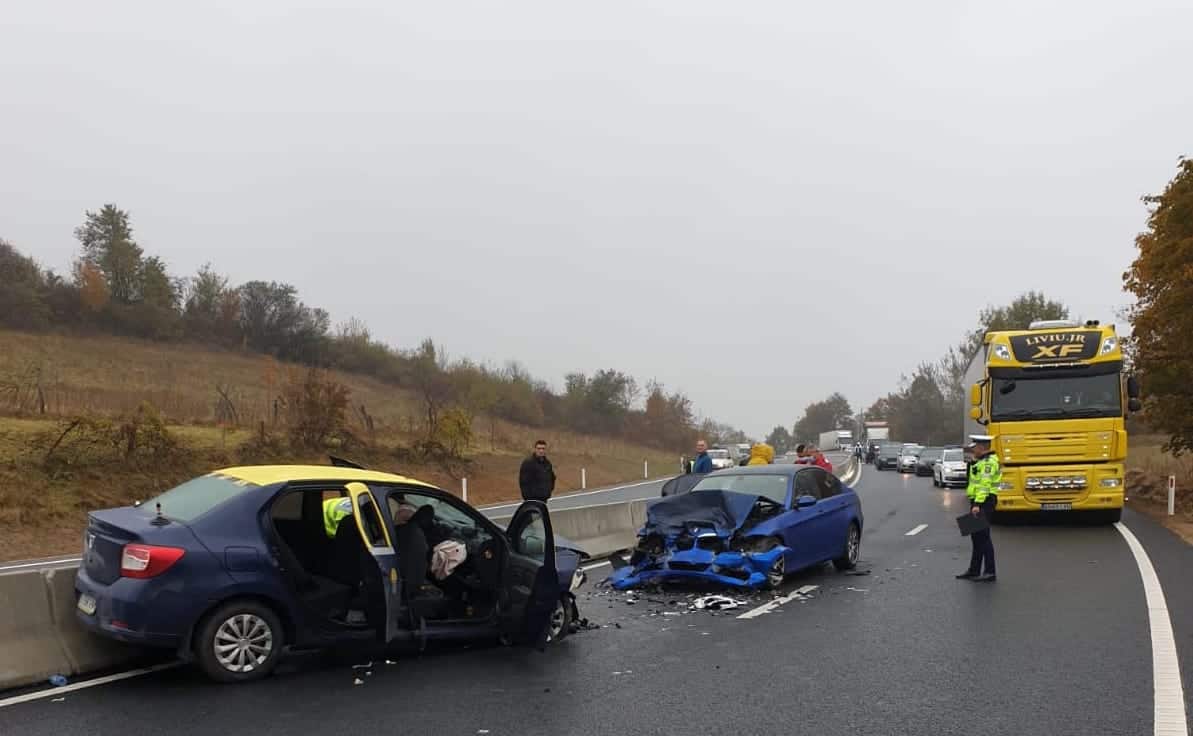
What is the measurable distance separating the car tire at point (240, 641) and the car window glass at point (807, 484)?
6.63 meters

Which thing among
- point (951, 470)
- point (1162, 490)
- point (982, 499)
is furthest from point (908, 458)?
point (982, 499)

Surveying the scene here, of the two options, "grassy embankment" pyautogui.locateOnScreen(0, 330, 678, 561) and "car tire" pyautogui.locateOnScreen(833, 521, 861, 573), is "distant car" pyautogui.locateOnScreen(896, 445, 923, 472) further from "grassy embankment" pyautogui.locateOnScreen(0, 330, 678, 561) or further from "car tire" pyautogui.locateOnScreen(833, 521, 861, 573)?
"car tire" pyautogui.locateOnScreen(833, 521, 861, 573)

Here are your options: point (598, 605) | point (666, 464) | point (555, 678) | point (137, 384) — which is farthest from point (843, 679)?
point (666, 464)

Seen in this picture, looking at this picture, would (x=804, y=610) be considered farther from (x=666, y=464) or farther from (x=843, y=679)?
(x=666, y=464)

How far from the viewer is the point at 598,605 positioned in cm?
952

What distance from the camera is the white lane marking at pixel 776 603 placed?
8.94m

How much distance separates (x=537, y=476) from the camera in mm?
13875

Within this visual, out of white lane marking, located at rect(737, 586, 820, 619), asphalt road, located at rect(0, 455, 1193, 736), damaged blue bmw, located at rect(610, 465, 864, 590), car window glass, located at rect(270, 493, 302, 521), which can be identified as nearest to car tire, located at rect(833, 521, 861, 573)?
damaged blue bmw, located at rect(610, 465, 864, 590)

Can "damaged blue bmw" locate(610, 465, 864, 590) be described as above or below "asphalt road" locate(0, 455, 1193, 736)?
above

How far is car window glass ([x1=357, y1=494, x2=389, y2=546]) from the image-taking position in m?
6.70

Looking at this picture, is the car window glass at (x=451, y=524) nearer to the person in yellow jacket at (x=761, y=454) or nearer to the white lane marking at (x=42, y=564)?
the person in yellow jacket at (x=761, y=454)

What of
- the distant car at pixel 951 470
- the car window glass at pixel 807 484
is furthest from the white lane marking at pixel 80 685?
the distant car at pixel 951 470

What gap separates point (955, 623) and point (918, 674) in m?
2.03

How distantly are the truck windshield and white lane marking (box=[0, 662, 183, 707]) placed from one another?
47.6 feet
